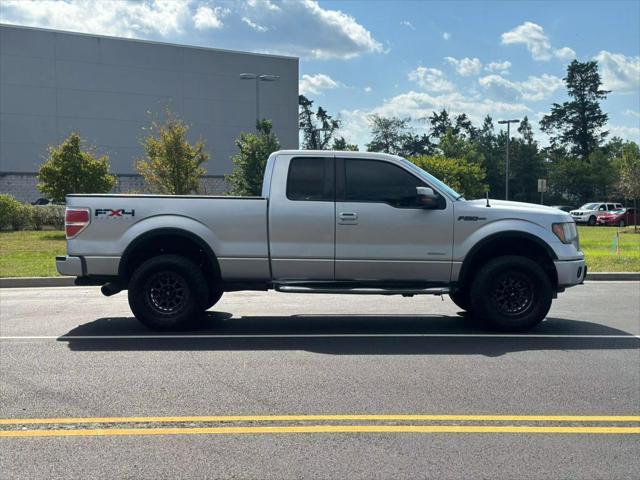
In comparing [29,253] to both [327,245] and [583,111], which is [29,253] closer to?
[327,245]

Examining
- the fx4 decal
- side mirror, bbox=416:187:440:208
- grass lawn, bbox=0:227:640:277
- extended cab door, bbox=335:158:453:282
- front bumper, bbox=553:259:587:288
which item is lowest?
grass lawn, bbox=0:227:640:277

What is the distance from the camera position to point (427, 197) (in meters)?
7.31

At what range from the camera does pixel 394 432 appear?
4238mm

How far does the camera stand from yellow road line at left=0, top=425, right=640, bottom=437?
13.9 ft

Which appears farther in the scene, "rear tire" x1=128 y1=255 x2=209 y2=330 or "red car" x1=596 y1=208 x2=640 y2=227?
"red car" x1=596 y1=208 x2=640 y2=227

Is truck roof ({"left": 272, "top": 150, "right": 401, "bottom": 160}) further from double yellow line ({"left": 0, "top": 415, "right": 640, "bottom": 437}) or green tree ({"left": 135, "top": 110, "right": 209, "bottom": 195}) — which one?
green tree ({"left": 135, "top": 110, "right": 209, "bottom": 195})

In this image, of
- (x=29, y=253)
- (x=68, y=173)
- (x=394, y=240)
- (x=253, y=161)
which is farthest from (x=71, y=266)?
(x=253, y=161)

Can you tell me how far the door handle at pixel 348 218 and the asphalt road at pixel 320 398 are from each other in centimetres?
137

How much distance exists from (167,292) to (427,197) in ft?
11.0

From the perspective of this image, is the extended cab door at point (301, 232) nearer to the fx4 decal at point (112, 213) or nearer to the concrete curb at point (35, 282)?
the fx4 decal at point (112, 213)

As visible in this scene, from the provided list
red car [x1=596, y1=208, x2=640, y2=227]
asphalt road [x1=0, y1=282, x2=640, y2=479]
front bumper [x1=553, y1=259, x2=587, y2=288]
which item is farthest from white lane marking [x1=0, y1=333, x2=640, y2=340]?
red car [x1=596, y1=208, x2=640, y2=227]

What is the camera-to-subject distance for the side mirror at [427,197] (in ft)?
23.9

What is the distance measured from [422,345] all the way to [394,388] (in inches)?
67.3

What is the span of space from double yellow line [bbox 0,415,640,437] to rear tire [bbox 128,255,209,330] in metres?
3.00
